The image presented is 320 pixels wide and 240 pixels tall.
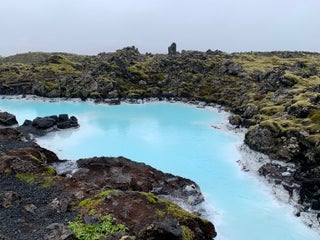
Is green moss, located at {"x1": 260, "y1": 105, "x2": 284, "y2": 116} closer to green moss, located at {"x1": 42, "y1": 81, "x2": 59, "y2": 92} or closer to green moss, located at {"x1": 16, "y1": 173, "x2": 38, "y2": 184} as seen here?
green moss, located at {"x1": 16, "y1": 173, "x2": 38, "y2": 184}

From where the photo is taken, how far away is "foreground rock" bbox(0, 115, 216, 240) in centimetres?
2164

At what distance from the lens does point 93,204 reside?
81.5 ft

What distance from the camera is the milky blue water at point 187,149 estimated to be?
29.4 metres

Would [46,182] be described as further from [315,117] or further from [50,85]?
[50,85]

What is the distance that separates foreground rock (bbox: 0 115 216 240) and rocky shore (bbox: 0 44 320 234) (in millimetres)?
11908

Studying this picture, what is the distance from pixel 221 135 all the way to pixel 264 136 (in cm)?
1213

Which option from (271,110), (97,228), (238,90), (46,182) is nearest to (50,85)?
(238,90)

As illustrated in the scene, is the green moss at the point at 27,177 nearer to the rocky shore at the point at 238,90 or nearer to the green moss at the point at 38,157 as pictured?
the green moss at the point at 38,157

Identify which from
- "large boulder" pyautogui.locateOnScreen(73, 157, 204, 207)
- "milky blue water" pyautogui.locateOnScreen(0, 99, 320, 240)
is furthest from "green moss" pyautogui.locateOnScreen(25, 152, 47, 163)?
"milky blue water" pyautogui.locateOnScreen(0, 99, 320, 240)

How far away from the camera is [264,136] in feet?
158

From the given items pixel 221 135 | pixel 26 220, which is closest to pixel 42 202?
pixel 26 220

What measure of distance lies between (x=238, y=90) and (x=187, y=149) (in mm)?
47590

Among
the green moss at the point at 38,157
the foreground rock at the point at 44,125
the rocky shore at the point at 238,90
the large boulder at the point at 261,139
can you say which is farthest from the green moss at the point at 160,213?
the foreground rock at the point at 44,125

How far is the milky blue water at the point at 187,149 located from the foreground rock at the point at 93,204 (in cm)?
362
